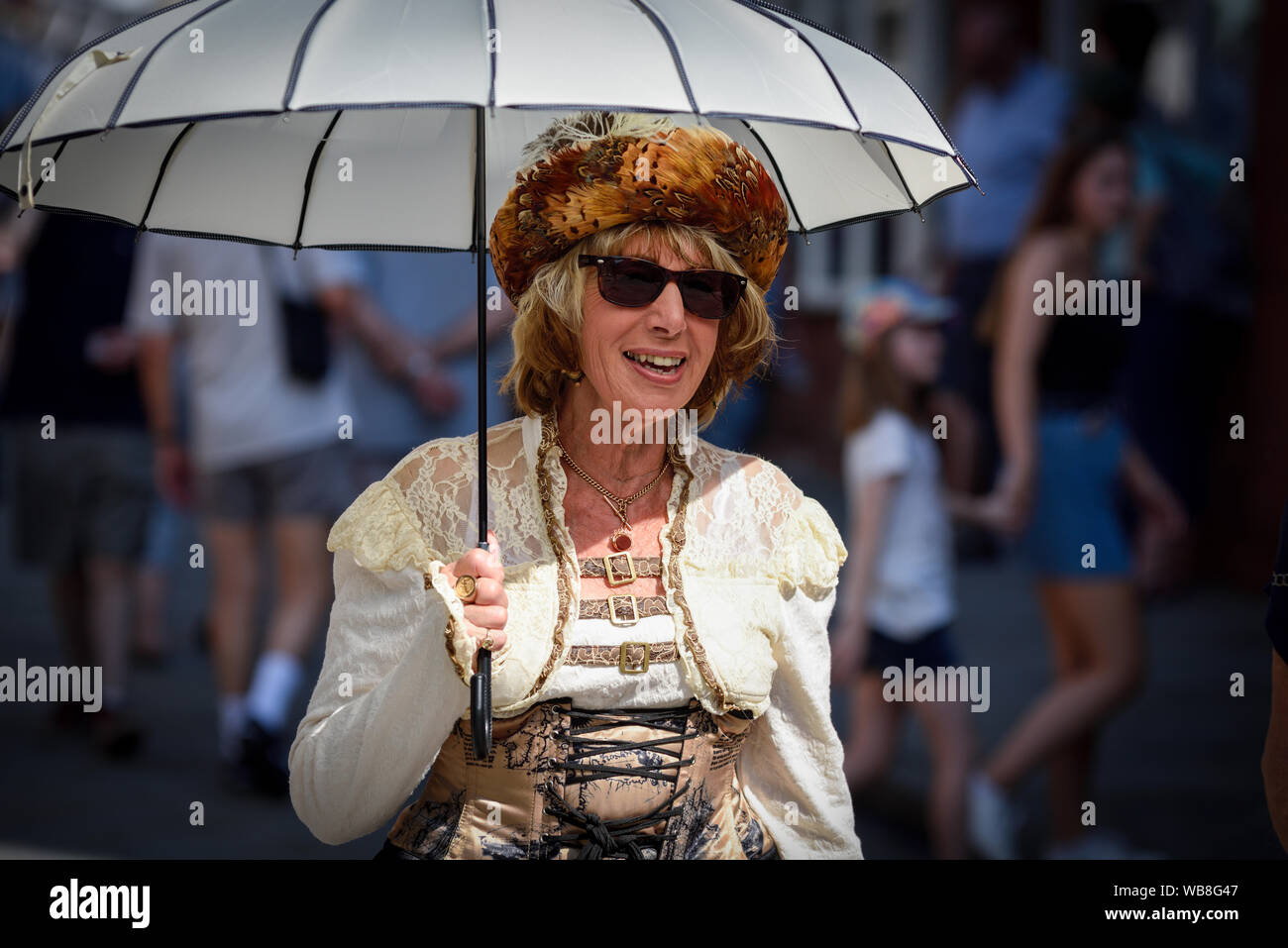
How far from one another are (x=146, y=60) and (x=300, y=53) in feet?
0.89

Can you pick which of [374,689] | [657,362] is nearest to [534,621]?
[374,689]

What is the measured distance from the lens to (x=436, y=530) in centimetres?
241

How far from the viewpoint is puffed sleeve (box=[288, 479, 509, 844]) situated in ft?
7.28

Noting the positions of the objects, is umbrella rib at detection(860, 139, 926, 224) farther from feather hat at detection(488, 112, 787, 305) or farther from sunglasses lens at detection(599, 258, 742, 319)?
sunglasses lens at detection(599, 258, 742, 319)

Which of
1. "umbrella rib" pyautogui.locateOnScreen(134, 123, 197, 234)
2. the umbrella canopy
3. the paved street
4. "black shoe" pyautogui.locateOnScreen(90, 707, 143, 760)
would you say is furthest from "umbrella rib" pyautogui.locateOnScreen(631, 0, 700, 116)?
"black shoe" pyautogui.locateOnScreen(90, 707, 143, 760)

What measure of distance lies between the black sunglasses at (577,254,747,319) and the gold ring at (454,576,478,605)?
0.52m

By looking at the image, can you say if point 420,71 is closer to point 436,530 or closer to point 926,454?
point 436,530

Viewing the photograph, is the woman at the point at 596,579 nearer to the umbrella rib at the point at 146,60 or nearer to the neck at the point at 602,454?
the neck at the point at 602,454

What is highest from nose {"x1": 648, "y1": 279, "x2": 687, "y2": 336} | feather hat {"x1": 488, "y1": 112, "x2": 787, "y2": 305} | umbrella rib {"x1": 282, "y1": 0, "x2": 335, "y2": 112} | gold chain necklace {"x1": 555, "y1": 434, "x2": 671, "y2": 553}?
umbrella rib {"x1": 282, "y1": 0, "x2": 335, "y2": 112}

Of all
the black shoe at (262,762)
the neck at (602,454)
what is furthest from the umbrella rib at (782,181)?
the black shoe at (262,762)

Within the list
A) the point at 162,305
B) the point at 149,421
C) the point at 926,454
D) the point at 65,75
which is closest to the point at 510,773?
the point at 65,75

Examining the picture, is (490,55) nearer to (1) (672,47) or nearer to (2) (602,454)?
(1) (672,47)

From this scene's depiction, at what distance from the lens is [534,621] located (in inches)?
93.1

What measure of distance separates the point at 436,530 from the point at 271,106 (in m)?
0.74
